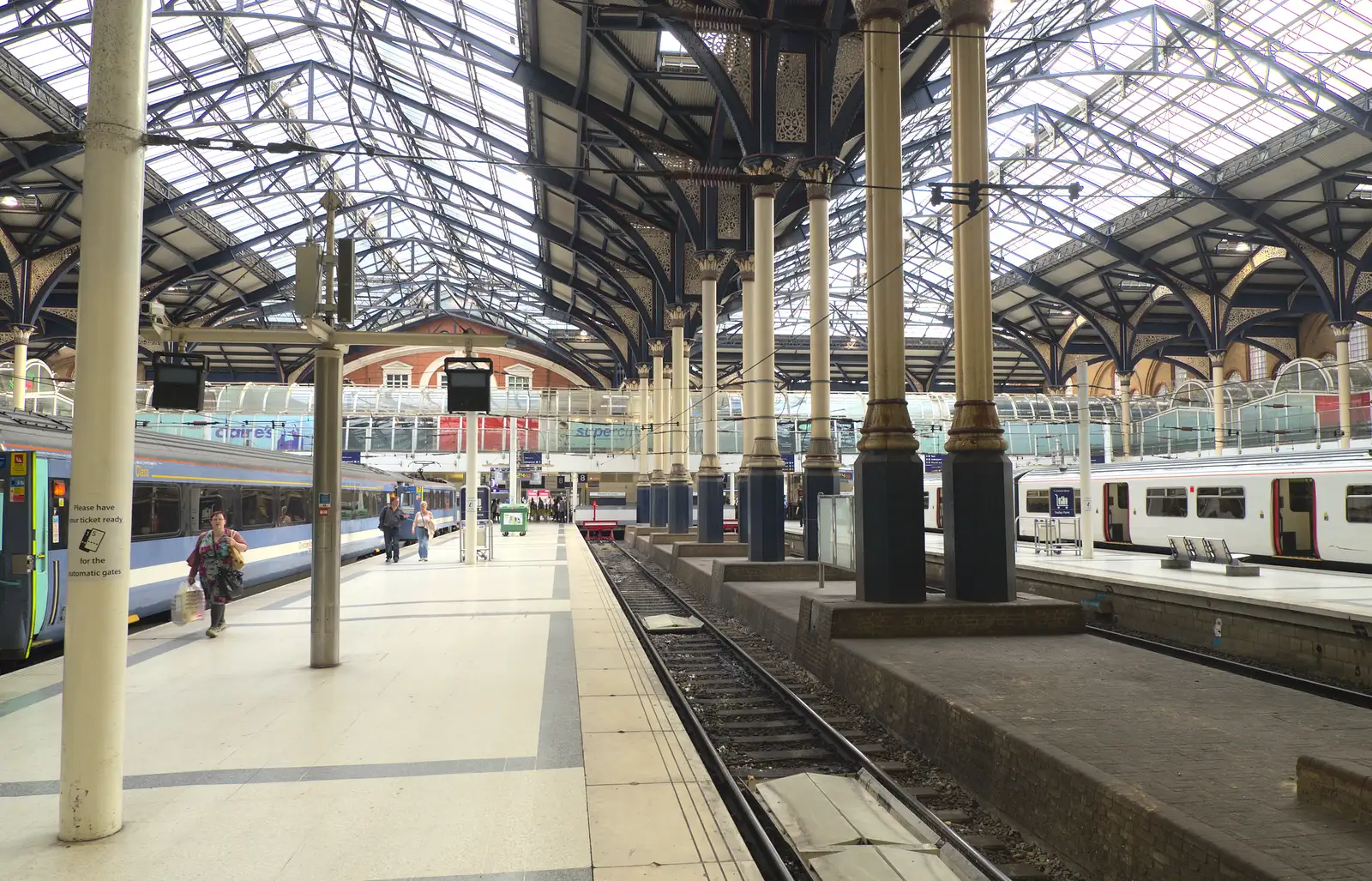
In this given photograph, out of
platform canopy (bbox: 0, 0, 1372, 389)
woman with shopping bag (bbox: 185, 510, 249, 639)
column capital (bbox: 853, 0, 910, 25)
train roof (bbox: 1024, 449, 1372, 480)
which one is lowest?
woman with shopping bag (bbox: 185, 510, 249, 639)

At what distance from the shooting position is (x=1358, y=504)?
1577 centimetres

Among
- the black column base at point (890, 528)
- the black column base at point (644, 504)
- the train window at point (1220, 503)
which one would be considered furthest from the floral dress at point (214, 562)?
the black column base at point (644, 504)

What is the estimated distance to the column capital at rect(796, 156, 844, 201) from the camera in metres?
16.6

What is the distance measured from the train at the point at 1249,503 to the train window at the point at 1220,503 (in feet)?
0.06

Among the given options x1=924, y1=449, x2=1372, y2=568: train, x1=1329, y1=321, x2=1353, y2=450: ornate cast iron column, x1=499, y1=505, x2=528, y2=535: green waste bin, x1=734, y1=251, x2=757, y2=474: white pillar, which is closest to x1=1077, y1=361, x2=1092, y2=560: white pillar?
x1=924, y1=449, x2=1372, y2=568: train

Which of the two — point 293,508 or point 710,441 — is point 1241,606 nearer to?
point 710,441

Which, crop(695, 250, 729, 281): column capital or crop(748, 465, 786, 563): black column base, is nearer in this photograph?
crop(748, 465, 786, 563): black column base

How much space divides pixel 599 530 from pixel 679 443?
1212 cm

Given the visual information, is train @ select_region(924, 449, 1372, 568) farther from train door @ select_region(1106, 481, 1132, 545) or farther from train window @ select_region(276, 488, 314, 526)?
train window @ select_region(276, 488, 314, 526)

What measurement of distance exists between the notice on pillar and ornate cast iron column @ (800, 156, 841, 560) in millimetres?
12696

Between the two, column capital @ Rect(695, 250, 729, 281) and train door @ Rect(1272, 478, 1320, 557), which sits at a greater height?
column capital @ Rect(695, 250, 729, 281)

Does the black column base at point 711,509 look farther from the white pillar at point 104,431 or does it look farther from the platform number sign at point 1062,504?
the white pillar at point 104,431

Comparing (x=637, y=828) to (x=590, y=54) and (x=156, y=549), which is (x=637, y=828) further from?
(x=590, y=54)

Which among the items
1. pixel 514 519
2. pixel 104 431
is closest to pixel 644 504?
pixel 514 519
